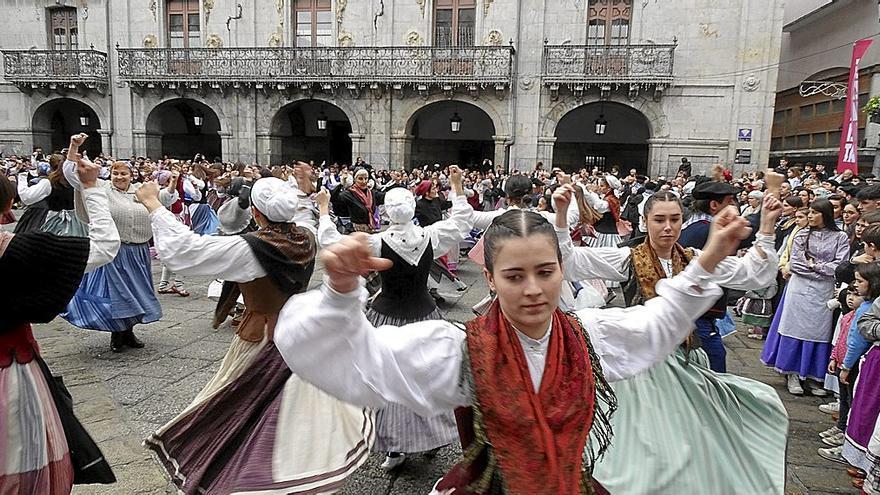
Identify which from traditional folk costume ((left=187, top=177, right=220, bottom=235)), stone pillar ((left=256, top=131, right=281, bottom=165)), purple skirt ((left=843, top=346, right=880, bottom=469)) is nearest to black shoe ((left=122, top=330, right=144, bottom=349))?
traditional folk costume ((left=187, top=177, right=220, bottom=235))

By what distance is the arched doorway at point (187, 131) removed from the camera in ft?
79.4

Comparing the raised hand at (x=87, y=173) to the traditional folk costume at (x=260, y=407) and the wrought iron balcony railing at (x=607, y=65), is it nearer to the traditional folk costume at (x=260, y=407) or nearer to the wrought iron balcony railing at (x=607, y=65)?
the traditional folk costume at (x=260, y=407)

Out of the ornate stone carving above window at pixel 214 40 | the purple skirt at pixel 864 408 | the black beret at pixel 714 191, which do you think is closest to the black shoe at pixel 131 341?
the black beret at pixel 714 191

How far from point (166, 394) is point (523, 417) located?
4.13 m

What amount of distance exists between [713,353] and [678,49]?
16.9 m

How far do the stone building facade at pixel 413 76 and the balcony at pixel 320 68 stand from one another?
A: 1.8 inches

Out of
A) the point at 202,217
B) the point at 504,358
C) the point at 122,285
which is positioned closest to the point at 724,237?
the point at 504,358

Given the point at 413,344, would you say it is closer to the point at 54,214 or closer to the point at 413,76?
the point at 54,214

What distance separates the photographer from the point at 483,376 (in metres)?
1.75

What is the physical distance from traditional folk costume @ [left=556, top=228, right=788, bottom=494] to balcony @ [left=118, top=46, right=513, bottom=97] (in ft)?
55.3

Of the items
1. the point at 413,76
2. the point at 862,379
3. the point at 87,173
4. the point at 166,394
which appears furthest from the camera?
the point at 413,76

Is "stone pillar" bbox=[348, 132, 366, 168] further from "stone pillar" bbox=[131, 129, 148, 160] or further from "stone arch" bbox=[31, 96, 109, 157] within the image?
"stone arch" bbox=[31, 96, 109, 157]

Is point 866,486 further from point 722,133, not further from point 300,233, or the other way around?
point 722,133

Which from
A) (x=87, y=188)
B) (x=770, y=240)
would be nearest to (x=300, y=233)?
(x=87, y=188)
